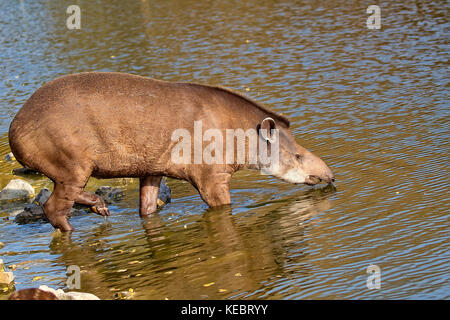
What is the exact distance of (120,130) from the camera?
388 inches

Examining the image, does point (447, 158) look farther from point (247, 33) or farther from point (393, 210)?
point (247, 33)

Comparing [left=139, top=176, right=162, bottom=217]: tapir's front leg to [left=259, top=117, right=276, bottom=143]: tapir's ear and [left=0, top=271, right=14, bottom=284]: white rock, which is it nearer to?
[left=259, top=117, right=276, bottom=143]: tapir's ear

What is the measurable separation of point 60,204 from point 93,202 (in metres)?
0.44

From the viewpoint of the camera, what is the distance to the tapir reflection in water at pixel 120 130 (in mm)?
9570

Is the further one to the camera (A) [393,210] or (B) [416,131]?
(B) [416,131]

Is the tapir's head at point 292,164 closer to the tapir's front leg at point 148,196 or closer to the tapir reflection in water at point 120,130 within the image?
the tapir reflection in water at point 120,130

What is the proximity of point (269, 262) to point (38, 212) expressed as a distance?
395cm

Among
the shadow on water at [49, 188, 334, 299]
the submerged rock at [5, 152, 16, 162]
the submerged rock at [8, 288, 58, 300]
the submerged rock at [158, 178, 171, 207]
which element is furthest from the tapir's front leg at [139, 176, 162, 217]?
the submerged rock at [5, 152, 16, 162]

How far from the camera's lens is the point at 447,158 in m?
11.1

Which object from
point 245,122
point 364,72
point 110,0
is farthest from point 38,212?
point 110,0

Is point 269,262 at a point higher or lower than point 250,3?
lower

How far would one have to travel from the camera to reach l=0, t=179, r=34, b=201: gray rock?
11938mm

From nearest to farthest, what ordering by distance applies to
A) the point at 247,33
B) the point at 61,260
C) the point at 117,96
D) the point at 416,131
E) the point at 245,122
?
the point at 61,260
the point at 117,96
the point at 245,122
the point at 416,131
the point at 247,33

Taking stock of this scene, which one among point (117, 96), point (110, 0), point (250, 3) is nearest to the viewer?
point (117, 96)
